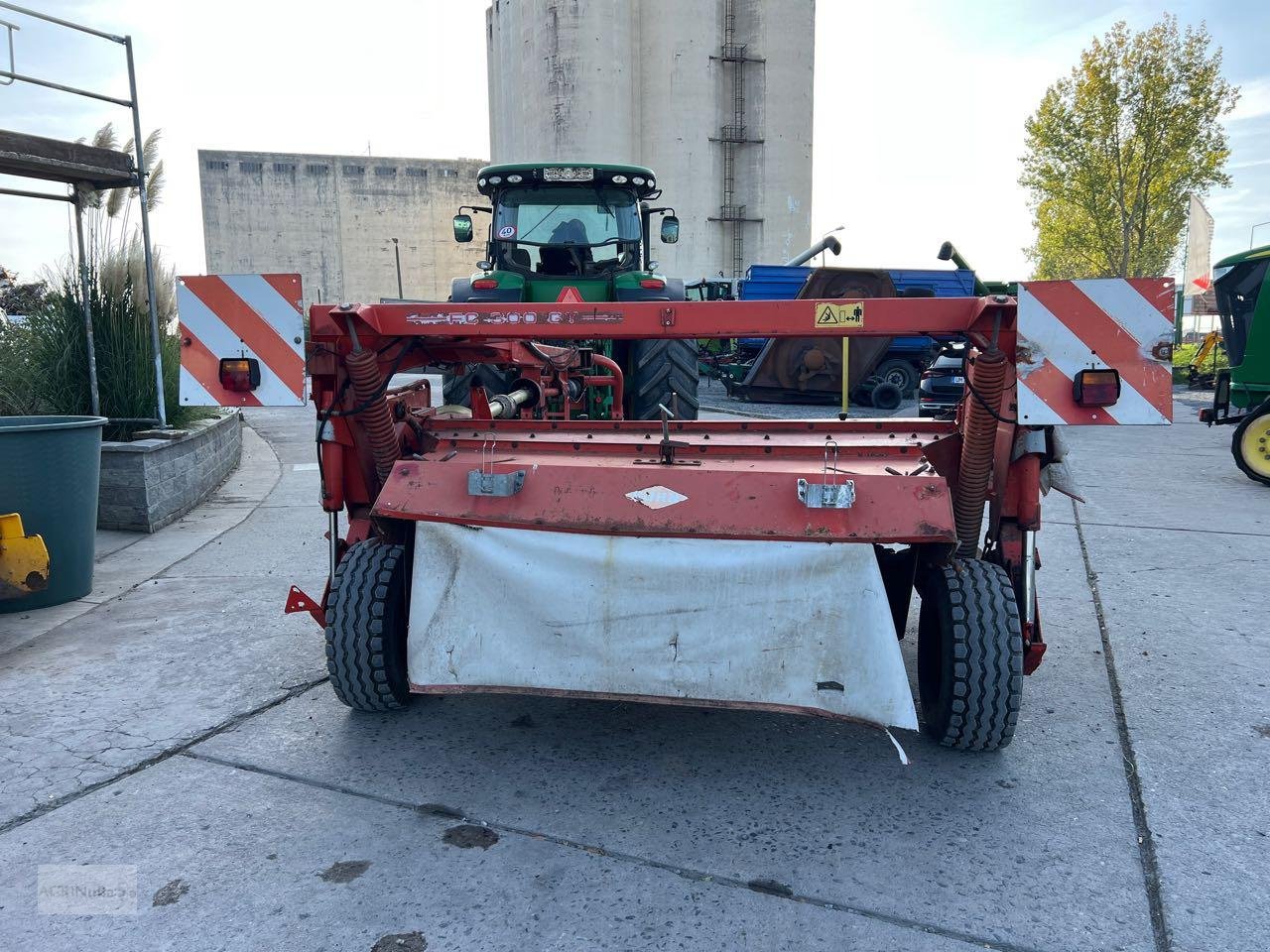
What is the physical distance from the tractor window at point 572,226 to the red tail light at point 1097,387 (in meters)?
5.72

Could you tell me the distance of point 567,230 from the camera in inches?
313

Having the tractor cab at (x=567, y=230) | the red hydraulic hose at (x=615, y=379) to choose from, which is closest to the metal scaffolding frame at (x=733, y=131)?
the tractor cab at (x=567, y=230)

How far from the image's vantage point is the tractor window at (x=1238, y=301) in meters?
8.34

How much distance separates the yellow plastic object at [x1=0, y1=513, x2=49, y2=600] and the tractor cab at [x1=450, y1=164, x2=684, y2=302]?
4054 millimetres

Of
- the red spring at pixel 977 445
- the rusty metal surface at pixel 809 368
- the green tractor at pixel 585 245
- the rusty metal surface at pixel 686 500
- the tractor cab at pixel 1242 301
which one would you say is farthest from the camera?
the rusty metal surface at pixel 809 368

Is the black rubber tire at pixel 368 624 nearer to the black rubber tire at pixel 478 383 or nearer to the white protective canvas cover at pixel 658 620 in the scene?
the white protective canvas cover at pixel 658 620

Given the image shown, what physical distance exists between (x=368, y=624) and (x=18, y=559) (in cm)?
242

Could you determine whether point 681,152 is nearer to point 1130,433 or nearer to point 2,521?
point 1130,433

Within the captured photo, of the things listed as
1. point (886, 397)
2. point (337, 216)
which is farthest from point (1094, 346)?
point (337, 216)

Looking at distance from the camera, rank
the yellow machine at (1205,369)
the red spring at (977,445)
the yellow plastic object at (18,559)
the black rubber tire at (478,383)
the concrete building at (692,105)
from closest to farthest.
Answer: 1. the red spring at (977,445)
2. the yellow plastic object at (18,559)
3. the black rubber tire at (478,383)
4. the yellow machine at (1205,369)
5. the concrete building at (692,105)

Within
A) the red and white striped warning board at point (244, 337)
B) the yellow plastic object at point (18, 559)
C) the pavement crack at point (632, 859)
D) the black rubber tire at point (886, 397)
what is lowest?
the pavement crack at point (632, 859)

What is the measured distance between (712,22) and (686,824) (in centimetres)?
3554

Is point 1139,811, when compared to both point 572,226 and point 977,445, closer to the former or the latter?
point 977,445

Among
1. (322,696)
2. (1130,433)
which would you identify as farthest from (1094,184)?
(322,696)
